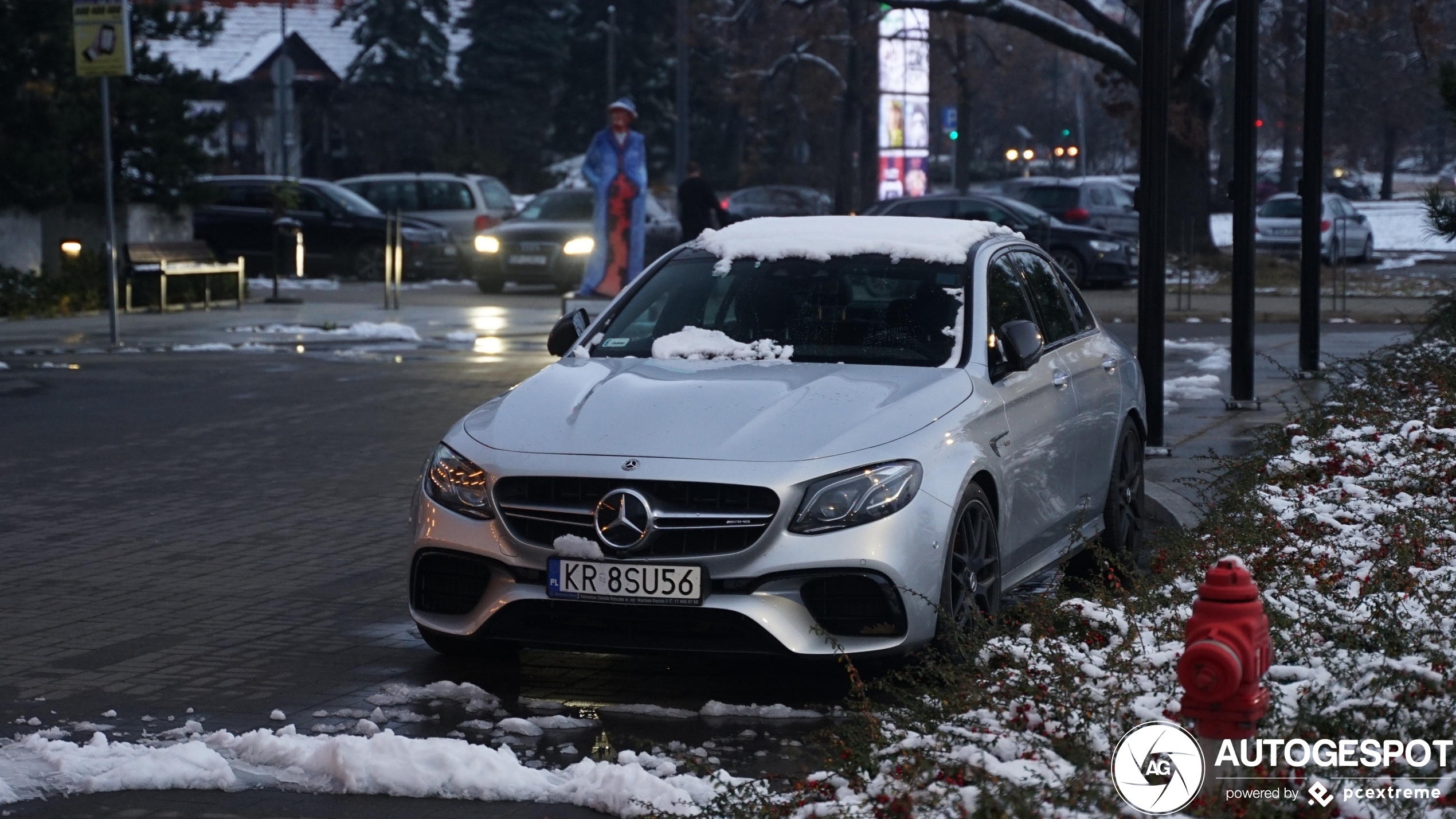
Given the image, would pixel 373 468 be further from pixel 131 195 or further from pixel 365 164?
pixel 365 164

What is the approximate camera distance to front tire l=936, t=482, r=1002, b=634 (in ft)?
20.7

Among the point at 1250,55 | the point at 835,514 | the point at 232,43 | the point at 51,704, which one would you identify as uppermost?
the point at 232,43

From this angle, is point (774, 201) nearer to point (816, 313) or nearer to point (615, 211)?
point (615, 211)

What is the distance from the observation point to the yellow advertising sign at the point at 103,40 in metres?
19.6

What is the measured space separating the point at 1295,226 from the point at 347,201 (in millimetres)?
18137

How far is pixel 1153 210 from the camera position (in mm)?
11469

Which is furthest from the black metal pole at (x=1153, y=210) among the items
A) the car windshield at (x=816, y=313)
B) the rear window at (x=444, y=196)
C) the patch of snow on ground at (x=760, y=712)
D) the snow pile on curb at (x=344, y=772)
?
the rear window at (x=444, y=196)

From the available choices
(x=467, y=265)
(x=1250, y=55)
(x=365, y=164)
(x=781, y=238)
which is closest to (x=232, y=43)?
(x=365, y=164)

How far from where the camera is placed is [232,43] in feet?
274

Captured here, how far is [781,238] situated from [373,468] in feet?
14.7

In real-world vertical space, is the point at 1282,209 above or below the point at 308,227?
above

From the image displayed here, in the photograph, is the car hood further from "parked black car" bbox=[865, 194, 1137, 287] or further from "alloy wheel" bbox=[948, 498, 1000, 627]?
"parked black car" bbox=[865, 194, 1137, 287]

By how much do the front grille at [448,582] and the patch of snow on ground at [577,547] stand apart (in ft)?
0.99

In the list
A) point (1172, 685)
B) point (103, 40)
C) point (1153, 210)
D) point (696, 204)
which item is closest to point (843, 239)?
point (1172, 685)
